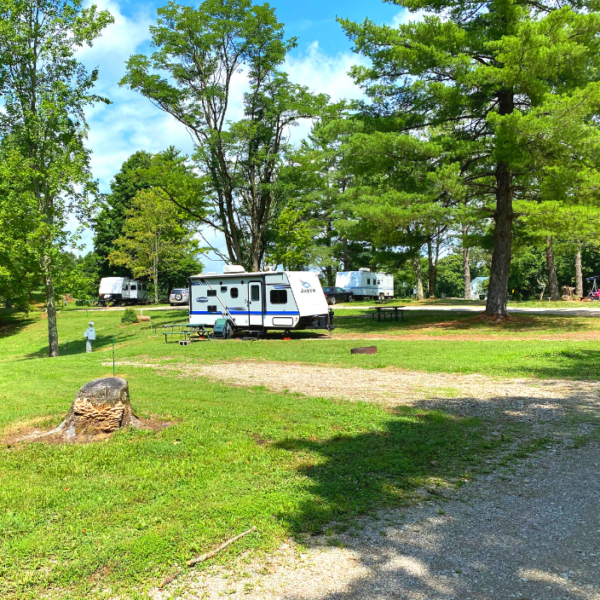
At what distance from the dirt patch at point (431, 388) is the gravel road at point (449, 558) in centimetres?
287

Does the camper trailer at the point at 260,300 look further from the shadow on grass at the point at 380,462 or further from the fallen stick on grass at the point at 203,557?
the fallen stick on grass at the point at 203,557

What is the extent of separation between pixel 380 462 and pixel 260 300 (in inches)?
522

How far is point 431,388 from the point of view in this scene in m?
8.60

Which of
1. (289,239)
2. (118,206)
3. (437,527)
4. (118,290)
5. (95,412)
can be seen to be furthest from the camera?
(118,206)

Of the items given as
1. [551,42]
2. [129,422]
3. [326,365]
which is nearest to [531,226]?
[551,42]

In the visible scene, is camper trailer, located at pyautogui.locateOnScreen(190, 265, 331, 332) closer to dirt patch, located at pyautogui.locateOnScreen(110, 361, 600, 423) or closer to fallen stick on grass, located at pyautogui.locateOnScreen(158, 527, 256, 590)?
dirt patch, located at pyautogui.locateOnScreen(110, 361, 600, 423)

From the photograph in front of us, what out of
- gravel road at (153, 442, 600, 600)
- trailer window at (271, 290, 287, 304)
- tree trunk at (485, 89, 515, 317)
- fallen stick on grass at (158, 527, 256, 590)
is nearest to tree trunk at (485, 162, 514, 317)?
tree trunk at (485, 89, 515, 317)

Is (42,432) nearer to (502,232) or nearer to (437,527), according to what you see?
(437,527)

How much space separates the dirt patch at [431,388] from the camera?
23.2 feet

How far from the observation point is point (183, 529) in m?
3.55

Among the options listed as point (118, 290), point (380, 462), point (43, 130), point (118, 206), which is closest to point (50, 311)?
point (43, 130)

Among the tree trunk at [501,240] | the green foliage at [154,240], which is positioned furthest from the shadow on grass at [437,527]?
the green foliage at [154,240]

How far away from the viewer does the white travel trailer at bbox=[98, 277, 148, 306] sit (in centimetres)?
4372

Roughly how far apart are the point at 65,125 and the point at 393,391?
54.7 ft
